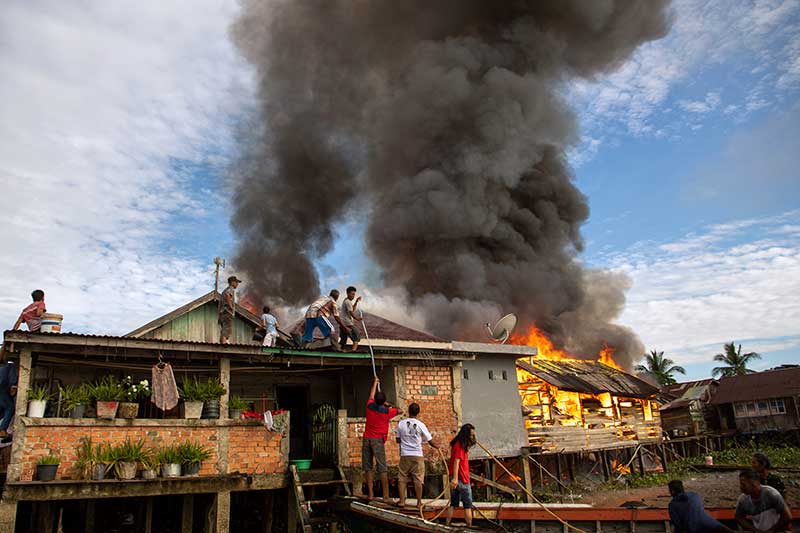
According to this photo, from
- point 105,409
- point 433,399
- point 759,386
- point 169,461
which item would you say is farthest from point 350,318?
A: point 759,386

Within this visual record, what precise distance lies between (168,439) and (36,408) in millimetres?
2111

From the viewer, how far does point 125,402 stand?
10.3 metres

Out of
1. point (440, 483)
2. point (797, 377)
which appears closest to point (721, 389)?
point (797, 377)

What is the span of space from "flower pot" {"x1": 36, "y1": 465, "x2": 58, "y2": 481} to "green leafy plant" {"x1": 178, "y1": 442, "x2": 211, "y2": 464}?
1887 mm

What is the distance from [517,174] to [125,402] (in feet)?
84.2

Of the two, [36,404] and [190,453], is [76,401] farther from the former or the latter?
[190,453]

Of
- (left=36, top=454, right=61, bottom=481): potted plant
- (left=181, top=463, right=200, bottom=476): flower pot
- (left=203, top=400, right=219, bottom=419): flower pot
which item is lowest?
(left=181, top=463, right=200, bottom=476): flower pot

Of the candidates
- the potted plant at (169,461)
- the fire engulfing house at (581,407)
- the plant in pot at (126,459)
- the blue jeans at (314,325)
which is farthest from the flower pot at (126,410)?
the fire engulfing house at (581,407)

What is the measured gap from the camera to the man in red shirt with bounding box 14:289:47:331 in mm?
10391

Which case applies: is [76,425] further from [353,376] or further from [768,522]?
[768,522]

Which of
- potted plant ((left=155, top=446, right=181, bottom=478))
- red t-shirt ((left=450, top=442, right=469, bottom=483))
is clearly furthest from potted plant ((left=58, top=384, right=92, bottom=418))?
red t-shirt ((left=450, top=442, right=469, bottom=483))

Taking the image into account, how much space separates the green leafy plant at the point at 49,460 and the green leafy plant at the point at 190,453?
184 cm

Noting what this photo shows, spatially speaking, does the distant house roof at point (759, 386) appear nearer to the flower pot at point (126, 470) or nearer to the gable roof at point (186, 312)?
the gable roof at point (186, 312)

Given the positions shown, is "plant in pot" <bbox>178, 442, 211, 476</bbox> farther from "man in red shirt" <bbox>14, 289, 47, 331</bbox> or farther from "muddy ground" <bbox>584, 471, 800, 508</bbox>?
"muddy ground" <bbox>584, 471, 800, 508</bbox>
